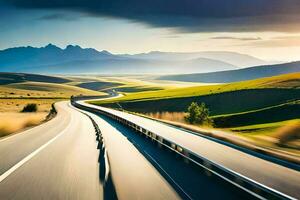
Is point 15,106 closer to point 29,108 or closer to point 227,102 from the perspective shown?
point 29,108

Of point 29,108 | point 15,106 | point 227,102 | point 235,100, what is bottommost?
point 15,106

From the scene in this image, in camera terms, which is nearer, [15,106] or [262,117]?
[262,117]

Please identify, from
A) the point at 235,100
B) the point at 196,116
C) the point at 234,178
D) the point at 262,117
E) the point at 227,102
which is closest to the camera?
the point at 234,178

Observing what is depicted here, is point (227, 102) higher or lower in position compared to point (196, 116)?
higher

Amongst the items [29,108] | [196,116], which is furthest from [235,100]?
[196,116]

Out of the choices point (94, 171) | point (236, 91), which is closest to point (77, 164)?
point (94, 171)

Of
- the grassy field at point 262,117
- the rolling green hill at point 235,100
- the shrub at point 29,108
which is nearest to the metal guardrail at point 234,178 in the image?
the grassy field at point 262,117

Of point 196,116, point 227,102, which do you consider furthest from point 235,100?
point 196,116

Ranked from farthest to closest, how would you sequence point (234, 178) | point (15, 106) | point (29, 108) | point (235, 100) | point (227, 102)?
Answer: point (15, 106)
point (235, 100)
point (227, 102)
point (29, 108)
point (234, 178)

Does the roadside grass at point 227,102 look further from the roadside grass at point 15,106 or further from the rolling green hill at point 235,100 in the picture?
the roadside grass at point 15,106

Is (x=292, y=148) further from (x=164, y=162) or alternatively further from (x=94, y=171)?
(x=94, y=171)

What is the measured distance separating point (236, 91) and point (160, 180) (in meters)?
95.1

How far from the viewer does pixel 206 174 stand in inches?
535

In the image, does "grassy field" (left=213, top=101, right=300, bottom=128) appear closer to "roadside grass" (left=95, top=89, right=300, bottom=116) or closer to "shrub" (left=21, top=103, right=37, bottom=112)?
Answer: "roadside grass" (left=95, top=89, right=300, bottom=116)
